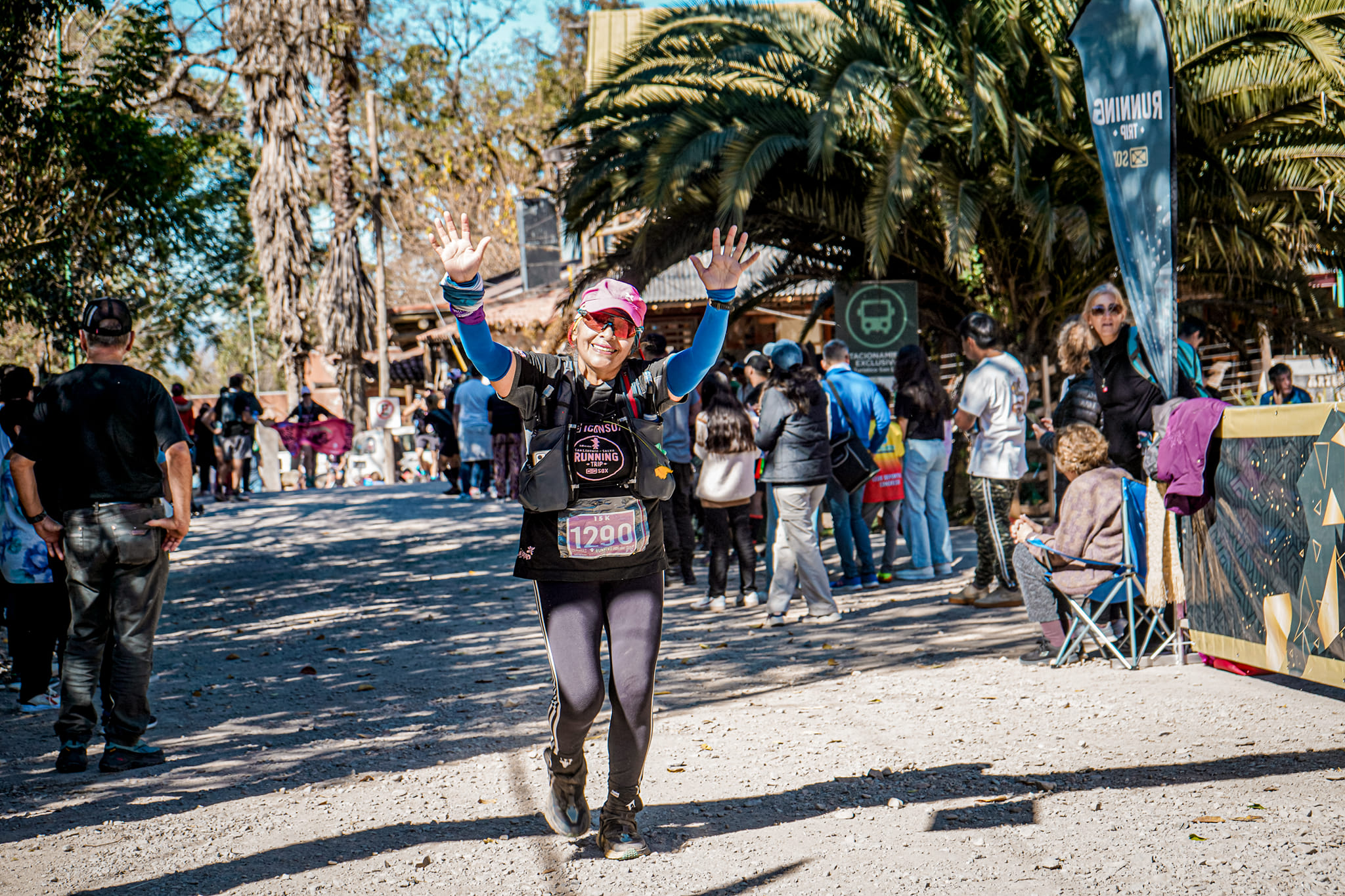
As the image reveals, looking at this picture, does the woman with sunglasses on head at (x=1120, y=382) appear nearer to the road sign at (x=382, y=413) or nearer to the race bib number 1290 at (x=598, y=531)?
the race bib number 1290 at (x=598, y=531)

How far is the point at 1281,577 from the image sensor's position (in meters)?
5.30

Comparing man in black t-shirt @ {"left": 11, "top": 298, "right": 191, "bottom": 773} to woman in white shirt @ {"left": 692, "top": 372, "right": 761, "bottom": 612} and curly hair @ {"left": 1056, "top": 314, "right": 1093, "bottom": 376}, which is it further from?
curly hair @ {"left": 1056, "top": 314, "right": 1093, "bottom": 376}

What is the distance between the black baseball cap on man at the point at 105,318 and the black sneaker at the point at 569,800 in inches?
108

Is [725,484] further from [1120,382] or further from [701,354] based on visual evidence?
[701,354]

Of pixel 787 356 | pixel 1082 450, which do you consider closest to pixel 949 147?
pixel 787 356

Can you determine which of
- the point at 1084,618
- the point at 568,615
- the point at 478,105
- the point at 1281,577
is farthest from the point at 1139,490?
the point at 478,105

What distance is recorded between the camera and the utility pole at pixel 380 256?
→ 26094 millimetres

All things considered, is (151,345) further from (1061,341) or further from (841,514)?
(1061,341)

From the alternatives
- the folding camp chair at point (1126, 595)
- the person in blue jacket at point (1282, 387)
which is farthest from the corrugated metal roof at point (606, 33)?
the folding camp chair at point (1126, 595)

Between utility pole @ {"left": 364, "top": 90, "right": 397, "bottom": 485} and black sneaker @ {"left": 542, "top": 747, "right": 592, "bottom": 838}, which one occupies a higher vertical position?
utility pole @ {"left": 364, "top": 90, "right": 397, "bottom": 485}

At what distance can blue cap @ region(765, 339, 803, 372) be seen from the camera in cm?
817

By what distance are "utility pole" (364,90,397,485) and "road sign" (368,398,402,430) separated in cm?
51

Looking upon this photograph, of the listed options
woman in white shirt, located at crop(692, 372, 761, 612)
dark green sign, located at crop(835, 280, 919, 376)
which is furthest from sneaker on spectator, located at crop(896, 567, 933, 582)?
dark green sign, located at crop(835, 280, 919, 376)

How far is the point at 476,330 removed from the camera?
3.76 meters
